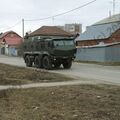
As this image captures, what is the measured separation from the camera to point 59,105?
12.7m

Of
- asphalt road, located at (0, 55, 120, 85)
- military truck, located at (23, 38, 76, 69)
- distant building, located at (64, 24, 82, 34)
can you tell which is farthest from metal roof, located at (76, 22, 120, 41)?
distant building, located at (64, 24, 82, 34)

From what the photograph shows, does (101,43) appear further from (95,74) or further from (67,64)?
(95,74)

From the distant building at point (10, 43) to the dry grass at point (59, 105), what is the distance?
228 feet

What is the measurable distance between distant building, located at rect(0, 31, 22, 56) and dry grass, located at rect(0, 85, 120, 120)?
69.5 metres

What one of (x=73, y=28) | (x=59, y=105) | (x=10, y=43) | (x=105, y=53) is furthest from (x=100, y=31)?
(x=73, y=28)

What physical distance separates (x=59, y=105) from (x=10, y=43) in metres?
93.0

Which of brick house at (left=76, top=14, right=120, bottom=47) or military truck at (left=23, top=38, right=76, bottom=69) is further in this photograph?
brick house at (left=76, top=14, right=120, bottom=47)

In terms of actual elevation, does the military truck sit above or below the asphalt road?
above

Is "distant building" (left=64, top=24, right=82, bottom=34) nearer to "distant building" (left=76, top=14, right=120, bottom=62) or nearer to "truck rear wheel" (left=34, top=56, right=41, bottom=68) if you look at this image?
"distant building" (left=76, top=14, right=120, bottom=62)

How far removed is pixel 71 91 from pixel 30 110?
395 cm

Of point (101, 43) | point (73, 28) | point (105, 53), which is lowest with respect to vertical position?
point (105, 53)

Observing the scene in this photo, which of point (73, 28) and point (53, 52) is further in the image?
point (73, 28)

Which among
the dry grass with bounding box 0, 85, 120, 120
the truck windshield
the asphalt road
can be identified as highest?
the truck windshield

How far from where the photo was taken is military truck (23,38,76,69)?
3250cm
